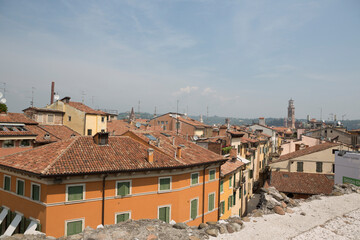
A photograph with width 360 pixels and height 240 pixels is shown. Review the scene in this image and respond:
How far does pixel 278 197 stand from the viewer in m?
20.0

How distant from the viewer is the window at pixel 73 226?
1872 cm

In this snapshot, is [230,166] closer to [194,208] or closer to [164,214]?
[194,208]

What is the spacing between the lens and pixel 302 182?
36.2 meters

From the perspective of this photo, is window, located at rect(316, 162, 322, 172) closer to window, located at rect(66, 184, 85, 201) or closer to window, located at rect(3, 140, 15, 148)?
window, located at rect(66, 184, 85, 201)

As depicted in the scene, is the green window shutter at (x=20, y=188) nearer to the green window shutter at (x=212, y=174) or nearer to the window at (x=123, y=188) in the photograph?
the window at (x=123, y=188)

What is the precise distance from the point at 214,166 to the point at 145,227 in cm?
1502

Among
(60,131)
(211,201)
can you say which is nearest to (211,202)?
(211,201)

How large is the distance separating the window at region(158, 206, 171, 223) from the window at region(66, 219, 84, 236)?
21.3ft

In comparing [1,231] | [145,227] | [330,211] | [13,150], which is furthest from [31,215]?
[330,211]

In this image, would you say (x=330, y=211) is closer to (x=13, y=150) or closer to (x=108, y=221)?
(x=108, y=221)

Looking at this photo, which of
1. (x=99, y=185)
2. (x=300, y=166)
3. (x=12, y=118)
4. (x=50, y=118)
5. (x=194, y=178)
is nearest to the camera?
(x=99, y=185)

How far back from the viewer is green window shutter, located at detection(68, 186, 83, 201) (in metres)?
18.8

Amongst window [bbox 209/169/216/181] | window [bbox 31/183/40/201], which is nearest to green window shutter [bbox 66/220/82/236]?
window [bbox 31/183/40/201]

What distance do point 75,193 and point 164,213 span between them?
790cm
